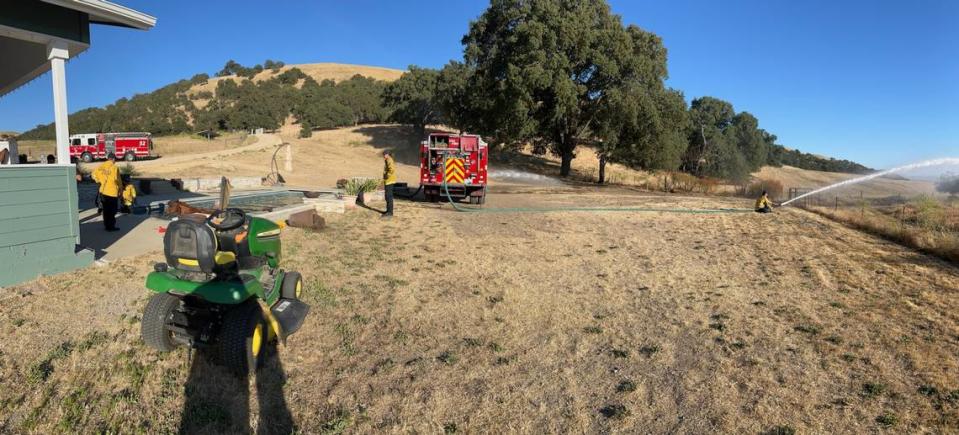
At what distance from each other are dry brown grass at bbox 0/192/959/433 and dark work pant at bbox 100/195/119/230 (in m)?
1.99

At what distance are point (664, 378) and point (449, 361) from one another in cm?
182

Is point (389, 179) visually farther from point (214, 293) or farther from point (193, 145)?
point (193, 145)

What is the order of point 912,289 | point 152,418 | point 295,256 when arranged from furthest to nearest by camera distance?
point 295,256
point 912,289
point 152,418

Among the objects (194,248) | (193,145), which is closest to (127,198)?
(194,248)

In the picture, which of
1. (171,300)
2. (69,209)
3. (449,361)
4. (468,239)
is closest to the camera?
(171,300)

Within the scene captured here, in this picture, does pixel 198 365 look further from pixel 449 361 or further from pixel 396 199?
pixel 396 199

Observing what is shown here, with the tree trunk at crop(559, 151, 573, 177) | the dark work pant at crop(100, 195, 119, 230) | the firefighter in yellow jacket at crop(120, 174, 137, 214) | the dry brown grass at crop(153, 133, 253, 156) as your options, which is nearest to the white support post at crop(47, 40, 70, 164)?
the dark work pant at crop(100, 195, 119, 230)

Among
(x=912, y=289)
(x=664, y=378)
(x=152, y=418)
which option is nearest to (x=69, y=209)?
(x=152, y=418)

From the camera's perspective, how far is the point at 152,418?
Result: 3.47 meters

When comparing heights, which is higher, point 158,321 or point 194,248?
point 194,248

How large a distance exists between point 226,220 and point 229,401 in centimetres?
136

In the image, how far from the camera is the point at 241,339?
3842 millimetres

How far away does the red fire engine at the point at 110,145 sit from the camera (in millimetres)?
32375

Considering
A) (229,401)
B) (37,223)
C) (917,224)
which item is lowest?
(229,401)
